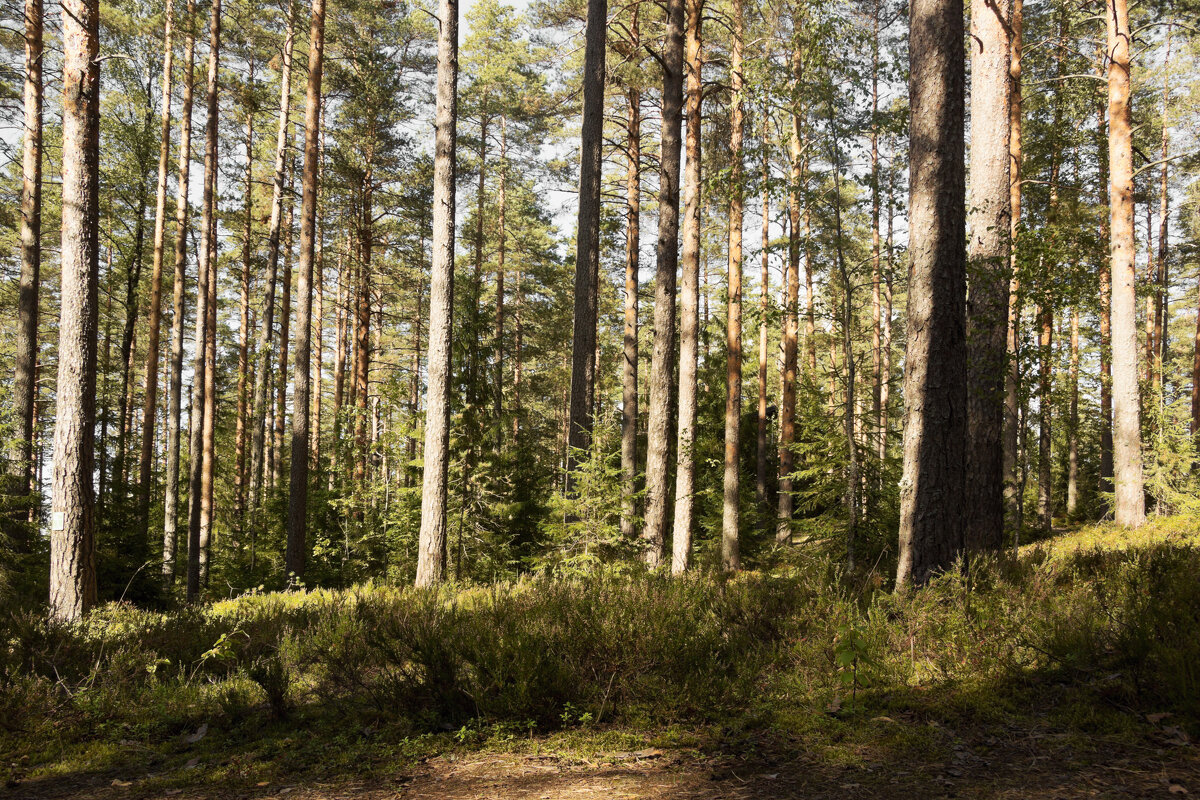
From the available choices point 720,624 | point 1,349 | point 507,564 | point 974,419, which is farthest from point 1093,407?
point 1,349

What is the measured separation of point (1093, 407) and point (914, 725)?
23.5 meters

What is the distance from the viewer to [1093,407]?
21.8 m

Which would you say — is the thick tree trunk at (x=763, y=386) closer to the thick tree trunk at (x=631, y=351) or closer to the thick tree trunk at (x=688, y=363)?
the thick tree trunk at (x=631, y=351)

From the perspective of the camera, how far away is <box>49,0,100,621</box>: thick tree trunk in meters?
7.80

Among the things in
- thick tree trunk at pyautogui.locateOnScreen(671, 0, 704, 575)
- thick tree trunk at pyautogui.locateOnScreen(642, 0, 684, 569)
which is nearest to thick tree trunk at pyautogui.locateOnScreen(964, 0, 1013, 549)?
thick tree trunk at pyautogui.locateOnScreen(671, 0, 704, 575)

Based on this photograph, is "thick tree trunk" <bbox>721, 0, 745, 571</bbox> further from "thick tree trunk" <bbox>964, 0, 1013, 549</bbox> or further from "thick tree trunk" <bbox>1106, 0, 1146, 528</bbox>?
"thick tree trunk" <bbox>1106, 0, 1146, 528</bbox>

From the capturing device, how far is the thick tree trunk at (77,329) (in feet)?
25.6

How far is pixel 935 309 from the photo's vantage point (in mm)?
6156

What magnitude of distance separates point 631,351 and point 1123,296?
379 inches

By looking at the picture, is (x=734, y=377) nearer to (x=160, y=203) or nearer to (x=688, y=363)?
(x=688, y=363)

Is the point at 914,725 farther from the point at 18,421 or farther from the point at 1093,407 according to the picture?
the point at 1093,407

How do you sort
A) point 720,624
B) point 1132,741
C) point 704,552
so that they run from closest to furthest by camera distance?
point 1132,741 → point 720,624 → point 704,552

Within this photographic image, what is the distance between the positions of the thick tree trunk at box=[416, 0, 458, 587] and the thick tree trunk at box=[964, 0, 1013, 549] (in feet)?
23.3

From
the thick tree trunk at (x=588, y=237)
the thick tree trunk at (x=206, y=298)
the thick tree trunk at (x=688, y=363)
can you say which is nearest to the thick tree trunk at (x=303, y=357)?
the thick tree trunk at (x=206, y=298)
